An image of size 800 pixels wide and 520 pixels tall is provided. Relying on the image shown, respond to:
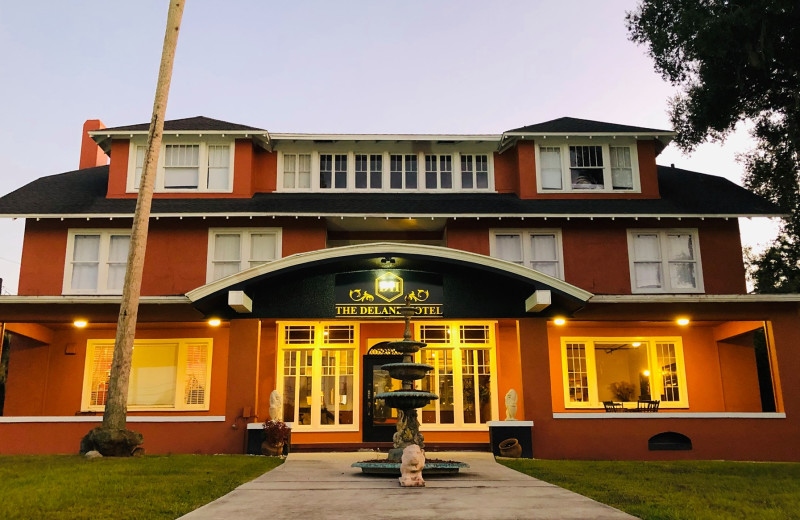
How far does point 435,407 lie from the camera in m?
20.1

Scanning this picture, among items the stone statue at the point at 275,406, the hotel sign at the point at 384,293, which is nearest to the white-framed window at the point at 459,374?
the hotel sign at the point at 384,293

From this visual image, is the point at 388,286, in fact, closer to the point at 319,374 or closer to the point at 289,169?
the point at 319,374

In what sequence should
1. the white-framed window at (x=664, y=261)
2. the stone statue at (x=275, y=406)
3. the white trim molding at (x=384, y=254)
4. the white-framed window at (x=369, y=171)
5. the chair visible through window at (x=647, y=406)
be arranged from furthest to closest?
the white-framed window at (x=369, y=171)
the white-framed window at (x=664, y=261)
the chair visible through window at (x=647, y=406)
the stone statue at (x=275, y=406)
the white trim molding at (x=384, y=254)

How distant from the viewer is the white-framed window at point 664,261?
69.0 ft

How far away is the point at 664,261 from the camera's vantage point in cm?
2119

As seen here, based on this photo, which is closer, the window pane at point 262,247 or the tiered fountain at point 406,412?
the tiered fountain at point 406,412

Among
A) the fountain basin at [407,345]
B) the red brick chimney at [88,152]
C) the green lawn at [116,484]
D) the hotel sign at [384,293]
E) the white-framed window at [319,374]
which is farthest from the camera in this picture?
the red brick chimney at [88,152]

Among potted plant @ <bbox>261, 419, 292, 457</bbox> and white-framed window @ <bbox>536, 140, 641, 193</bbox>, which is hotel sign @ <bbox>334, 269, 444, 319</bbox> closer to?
potted plant @ <bbox>261, 419, 292, 457</bbox>

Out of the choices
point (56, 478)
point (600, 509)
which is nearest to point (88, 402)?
point (56, 478)

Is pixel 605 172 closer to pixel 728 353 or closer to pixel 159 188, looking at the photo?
pixel 728 353

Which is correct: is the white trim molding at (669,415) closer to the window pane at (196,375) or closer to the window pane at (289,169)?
the window pane at (196,375)

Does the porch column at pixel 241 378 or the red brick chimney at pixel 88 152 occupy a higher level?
the red brick chimney at pixel 88 152

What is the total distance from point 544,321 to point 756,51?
13014 mm

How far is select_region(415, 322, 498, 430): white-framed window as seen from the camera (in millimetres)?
19938
